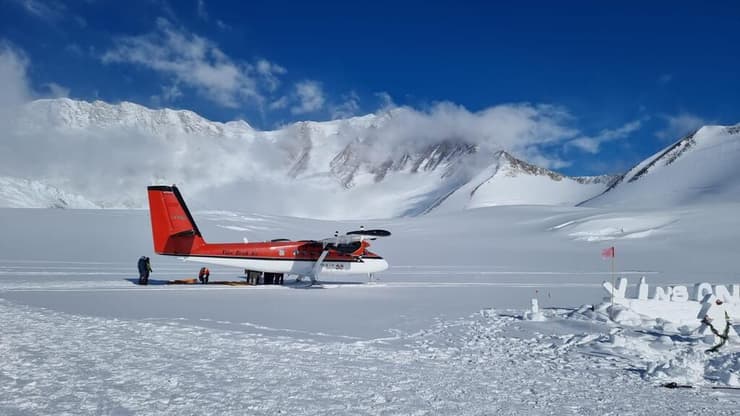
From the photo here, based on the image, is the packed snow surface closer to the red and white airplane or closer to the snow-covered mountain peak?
the red and white airplane

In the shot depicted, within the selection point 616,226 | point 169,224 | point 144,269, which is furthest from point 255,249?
point 616,226

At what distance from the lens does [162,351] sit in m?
9.05

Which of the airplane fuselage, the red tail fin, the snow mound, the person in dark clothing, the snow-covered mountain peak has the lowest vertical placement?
the person in dark clothing

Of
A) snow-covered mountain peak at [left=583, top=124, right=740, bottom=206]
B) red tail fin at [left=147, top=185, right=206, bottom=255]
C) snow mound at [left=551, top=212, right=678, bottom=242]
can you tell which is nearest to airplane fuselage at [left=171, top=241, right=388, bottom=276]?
red tail fin at [left=147, top=185, right=206, bottom=255]

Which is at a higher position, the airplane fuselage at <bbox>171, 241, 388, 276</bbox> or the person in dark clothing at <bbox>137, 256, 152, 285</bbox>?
the airplane fuselage at <bbox>171, 241, 388, 276</bbox>

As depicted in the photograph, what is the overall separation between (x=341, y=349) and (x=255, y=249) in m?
12.7

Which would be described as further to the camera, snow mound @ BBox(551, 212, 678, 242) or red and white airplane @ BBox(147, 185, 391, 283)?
snow mound @ BBox(551, 212, 678, 242)

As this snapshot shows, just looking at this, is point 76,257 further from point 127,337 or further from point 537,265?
point 537,265

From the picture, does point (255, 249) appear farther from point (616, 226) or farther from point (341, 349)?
point (616, 226)

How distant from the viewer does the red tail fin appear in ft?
68.0

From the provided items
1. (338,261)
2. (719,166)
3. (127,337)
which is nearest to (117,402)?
(127,337)

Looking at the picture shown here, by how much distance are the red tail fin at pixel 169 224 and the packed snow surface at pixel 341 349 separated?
6.09ft

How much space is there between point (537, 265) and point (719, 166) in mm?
177041

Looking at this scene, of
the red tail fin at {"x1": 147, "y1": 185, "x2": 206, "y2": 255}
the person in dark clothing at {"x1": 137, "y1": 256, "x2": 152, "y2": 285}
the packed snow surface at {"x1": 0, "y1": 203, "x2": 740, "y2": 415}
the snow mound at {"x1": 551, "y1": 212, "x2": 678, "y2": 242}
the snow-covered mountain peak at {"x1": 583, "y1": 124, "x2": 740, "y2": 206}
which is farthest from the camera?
the snow-covered mountain peak at {"x1": 583, "y1": 124, "x2": 740, "y2": 206}
